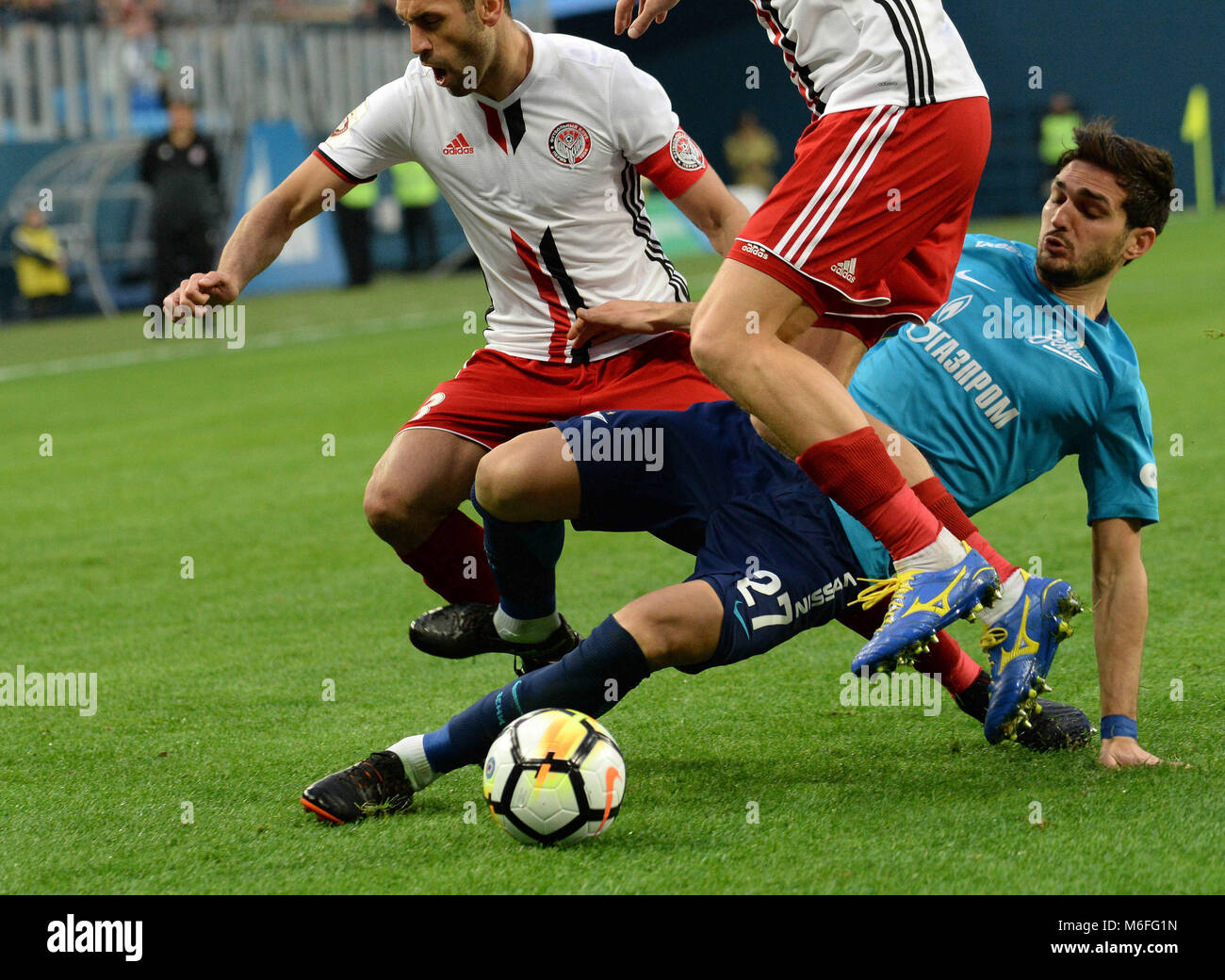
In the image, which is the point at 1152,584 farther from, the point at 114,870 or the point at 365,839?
the point at 114,870

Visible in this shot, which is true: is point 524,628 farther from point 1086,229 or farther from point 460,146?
point 1086,229

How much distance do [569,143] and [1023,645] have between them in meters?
1.97

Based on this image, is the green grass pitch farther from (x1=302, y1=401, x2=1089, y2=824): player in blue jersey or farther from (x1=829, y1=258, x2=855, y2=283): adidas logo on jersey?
(x1=829, y1=258, x2=855, y2=283): adidas logo on jersey

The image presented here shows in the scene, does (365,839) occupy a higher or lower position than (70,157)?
lower

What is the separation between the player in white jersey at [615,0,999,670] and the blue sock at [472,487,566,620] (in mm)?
883

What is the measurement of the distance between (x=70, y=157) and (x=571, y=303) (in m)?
16.5

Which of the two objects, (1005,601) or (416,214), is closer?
(1005,601)

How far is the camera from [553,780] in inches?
123

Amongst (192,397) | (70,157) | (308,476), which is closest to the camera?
(308,476)

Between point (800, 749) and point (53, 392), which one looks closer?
point (800, 749)

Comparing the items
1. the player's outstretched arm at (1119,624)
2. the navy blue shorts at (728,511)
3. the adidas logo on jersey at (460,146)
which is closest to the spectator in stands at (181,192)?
the adidas logo on jersey at (460,146)

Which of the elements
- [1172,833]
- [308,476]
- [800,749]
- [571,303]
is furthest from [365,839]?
[308,476]

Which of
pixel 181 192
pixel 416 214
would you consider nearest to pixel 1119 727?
pixel 181 192

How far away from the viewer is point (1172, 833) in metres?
3.03
